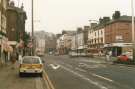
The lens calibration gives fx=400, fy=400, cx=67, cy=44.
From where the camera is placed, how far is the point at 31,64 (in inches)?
1198

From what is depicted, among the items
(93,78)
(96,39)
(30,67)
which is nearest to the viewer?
(93,78)

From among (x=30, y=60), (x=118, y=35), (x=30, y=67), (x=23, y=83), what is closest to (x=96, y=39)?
(x=118, y=35)

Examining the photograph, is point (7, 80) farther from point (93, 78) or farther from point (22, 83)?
point (93, 78)

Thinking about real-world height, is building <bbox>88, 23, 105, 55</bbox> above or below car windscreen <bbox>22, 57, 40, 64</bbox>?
above

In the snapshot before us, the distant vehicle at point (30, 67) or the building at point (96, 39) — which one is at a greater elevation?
the building at point (96, 39)

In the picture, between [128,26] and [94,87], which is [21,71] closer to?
[94,87]

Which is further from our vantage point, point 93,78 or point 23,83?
point 93,78

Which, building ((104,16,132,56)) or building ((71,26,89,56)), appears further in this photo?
building ((71,26,89,56))

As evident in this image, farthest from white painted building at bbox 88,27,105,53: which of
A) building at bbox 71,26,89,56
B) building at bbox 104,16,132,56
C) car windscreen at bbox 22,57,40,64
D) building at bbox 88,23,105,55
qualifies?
car windscreen at bbox 22,57,40,64

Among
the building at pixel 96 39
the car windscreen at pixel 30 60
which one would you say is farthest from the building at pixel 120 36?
the car windscreen at pixel 30 60

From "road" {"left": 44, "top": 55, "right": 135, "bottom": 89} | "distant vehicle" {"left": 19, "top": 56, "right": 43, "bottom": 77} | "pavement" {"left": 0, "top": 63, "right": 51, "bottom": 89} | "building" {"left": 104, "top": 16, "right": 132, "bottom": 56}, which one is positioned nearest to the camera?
"pavement" {"left": 0, "top": 63, "right": 51, "bottom": 89}

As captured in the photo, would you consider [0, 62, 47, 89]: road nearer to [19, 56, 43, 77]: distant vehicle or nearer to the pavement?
the pavement

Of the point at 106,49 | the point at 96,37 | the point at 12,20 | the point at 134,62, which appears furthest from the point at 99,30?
the point at 134,62

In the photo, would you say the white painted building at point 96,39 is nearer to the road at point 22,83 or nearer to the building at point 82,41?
the building at point 82,41
